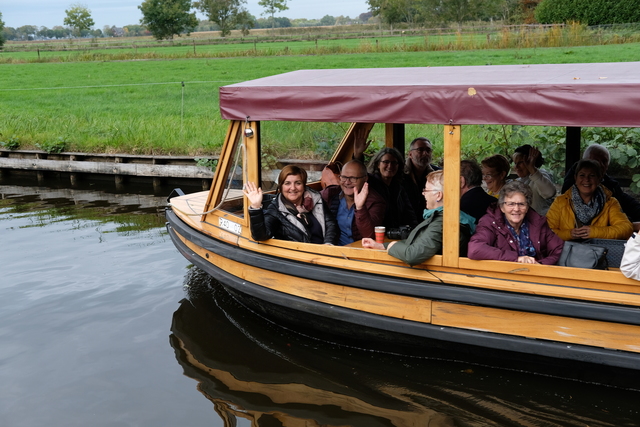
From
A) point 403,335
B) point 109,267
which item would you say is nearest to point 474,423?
point 403,335

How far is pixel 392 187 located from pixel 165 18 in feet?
224

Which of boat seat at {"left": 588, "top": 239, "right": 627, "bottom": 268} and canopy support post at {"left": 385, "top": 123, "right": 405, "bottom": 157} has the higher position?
canopy support post at {"left": 385, "top": 123, "right": 405, "bottom": 157}

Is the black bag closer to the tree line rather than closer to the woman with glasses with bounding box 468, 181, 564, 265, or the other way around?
the woman with glasses with bounding box 468, 181, 564, 265

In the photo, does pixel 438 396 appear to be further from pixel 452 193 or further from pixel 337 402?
pixel 452 193

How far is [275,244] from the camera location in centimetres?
516

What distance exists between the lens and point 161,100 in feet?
66.5

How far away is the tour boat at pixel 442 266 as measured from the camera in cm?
396

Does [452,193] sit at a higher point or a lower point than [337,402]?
higher

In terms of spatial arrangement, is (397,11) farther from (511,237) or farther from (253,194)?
(511,237)

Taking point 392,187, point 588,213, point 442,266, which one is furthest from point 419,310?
point 392,187

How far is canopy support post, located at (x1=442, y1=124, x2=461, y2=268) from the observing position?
4.22 metres

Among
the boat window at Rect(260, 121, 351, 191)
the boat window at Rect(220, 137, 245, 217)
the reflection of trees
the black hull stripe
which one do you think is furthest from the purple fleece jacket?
the boat window at Rect(260, 121, 351, 191)

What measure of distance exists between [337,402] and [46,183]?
10438 millimetres

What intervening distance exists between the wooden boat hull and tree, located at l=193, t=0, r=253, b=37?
8103 centimetres
